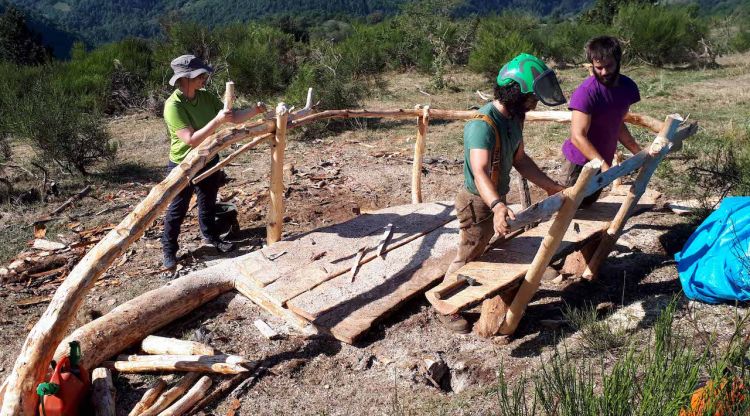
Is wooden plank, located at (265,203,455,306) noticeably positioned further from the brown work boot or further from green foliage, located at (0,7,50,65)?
green foliage, located at (0,7,50,65)

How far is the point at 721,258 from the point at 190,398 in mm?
3560

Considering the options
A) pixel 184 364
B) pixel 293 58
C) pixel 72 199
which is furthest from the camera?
pixel 293 58

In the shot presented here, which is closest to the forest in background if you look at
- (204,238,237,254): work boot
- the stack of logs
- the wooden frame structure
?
(204,238,237,254): work boot

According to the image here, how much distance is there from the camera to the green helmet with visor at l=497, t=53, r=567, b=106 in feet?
11.0

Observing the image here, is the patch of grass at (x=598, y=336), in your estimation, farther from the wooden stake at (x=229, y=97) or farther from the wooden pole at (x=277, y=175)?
the wooden stake at (x=229, y=97)

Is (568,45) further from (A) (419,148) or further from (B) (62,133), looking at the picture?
(B) (62,133)

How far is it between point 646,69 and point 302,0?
426 ft

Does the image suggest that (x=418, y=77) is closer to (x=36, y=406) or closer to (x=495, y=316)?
(x=495, y=316)

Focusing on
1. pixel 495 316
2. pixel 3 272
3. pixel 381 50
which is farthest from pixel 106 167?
pixel 381 50

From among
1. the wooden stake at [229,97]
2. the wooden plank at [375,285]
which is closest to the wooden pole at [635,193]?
the wooden plank at [375,285]

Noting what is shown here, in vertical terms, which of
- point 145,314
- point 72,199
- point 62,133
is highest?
point 62,133

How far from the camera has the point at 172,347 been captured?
4.02 meters

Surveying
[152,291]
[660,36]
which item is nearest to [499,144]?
[152,291]

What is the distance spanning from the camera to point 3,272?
18.0ft
